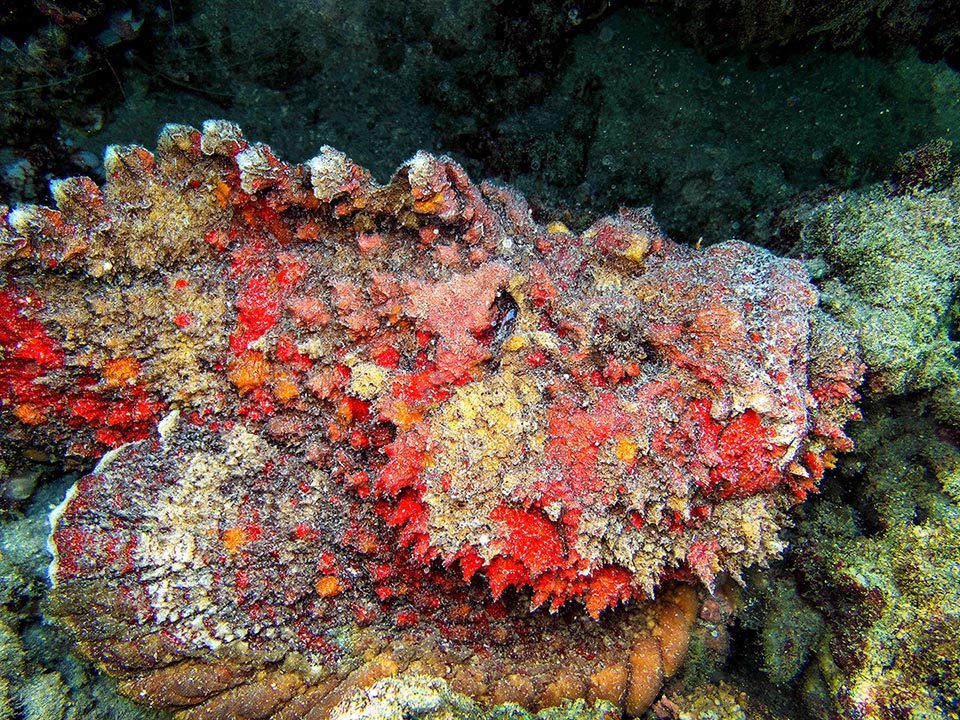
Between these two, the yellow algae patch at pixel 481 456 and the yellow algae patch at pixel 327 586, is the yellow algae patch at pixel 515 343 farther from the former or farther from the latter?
the yellow algae patch at pixel 327 586

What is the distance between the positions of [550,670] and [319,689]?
1035 mm

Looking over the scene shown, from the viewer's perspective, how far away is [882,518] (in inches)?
108

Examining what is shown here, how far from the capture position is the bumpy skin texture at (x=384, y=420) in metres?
2.24

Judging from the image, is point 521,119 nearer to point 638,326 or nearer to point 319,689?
point 638,326

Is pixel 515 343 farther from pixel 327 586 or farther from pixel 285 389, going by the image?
pixel 327 586

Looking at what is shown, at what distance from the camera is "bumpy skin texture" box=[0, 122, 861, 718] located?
7.35ft

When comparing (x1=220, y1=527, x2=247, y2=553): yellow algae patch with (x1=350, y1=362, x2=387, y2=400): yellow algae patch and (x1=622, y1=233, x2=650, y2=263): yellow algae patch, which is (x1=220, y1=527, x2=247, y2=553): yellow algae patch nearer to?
(x1=350, y1=362, x2=387, y2=400): yellow algae patch

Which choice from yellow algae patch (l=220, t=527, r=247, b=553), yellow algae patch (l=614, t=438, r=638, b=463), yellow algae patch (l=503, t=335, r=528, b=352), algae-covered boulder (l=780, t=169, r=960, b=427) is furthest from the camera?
algae-covered boulder (l=780, t=169, r=960, b=427)

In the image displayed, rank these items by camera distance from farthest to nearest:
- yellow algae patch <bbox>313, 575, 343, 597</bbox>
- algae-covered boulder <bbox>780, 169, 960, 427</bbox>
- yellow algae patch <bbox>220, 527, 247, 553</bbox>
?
algae-covered boulder <bbox>780, 169, 960, 427</bbox>, yellow algae patch <bbox>313, 575, 343, 597</bbox>, yellow algae patch <bbox>220, 527, 247, 553</bbox>

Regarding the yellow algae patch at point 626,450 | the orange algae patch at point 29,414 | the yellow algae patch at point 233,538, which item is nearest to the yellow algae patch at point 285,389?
the yellow algae patch at point 233,538

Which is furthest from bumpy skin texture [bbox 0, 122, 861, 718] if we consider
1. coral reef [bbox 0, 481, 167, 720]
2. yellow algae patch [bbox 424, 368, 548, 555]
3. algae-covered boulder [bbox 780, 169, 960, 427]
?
coral reef [bbox 0, 481, 167, 720]

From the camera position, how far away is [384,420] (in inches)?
93.7

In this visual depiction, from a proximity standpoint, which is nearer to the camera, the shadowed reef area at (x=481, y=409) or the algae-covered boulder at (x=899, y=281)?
the shadowed reef area at (x=481, y=409)

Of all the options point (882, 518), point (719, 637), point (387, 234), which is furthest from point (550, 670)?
point (387, 234)
